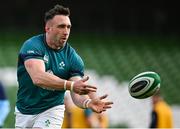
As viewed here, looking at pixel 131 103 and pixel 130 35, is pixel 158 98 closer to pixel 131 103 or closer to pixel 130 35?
pixel 131 103

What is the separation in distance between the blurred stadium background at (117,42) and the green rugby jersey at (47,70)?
9638 millimetres

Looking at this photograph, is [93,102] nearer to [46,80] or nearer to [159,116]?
[46,80]

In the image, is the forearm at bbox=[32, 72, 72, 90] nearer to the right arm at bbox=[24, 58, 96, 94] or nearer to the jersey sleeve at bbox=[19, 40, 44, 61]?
the right arm at bbox=[24, 58, 96, 94]

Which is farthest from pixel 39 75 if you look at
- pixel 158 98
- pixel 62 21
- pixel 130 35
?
pixel 130 35

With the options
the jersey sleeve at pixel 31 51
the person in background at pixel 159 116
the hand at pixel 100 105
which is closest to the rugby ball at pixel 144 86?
the hand at pixel 100 105

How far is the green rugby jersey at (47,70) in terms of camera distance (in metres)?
7.02

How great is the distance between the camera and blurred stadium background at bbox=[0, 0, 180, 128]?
17.8 metres

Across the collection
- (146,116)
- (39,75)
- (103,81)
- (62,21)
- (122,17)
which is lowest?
(39,75)

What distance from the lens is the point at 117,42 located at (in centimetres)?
2178

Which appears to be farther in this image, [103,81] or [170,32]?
[170,32]

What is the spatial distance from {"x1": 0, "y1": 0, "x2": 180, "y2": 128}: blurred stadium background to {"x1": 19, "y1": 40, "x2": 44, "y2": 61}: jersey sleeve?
32.6 feet

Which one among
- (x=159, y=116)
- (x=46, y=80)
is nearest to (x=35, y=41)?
(x=46, y=80)

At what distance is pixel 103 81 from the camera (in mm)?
18062

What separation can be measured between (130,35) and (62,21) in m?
15.8
